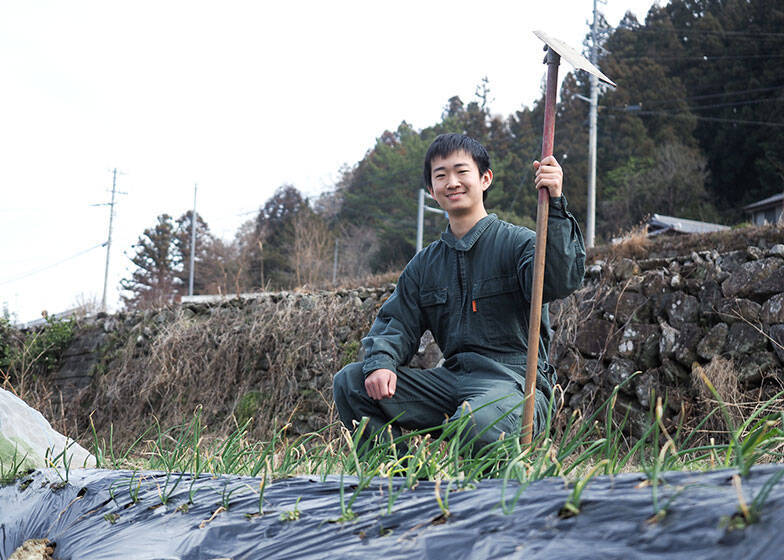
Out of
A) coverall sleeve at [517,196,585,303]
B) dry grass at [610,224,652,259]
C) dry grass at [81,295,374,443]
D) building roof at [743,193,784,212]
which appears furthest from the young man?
building roof at [743,193,784,212]

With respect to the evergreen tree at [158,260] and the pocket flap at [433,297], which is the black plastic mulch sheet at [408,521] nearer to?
the pocket flap at [433,297]

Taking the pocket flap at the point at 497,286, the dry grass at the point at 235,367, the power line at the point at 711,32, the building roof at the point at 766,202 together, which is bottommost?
the dry grass at the point at 235,367

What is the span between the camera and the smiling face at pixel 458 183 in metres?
2.77

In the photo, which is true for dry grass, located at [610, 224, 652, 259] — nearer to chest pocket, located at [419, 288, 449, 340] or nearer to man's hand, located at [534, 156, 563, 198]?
chest pocket, located at [419, 288, 449, 340]

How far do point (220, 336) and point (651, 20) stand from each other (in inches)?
1081

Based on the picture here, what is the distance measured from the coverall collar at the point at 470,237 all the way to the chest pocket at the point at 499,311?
6.8 inches

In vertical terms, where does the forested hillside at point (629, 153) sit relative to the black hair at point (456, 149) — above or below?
above

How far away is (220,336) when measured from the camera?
302 inches

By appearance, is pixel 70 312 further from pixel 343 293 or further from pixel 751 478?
pixel 751 478

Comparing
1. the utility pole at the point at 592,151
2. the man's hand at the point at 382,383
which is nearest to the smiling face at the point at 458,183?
the man's hand at the point at 382,383

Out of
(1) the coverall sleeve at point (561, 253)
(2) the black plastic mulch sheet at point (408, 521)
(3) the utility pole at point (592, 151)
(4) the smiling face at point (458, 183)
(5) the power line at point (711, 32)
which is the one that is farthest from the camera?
(5) the power line at point (711, 32)

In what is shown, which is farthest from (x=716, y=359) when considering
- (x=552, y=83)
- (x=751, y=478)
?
(x=751, y=478)

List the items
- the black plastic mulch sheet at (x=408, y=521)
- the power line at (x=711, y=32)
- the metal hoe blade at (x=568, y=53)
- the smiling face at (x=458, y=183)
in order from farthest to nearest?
the power line at (x=711, y=32) < the smiling face at (x=458, y=183) < the metal hoe blade at (x=568, y=53) < the black plastic mulch sheet at (x=408, y=521)

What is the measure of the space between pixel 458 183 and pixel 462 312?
1.68 ft
